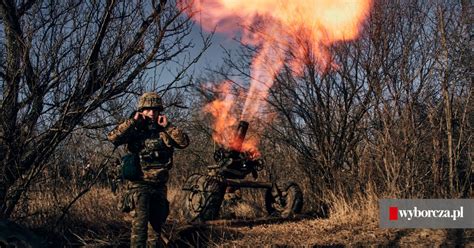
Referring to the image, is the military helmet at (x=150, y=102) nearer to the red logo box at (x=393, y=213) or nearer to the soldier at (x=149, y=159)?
the soldier at (x=149, y=159)

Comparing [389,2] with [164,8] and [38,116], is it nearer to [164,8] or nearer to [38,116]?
[164,8]

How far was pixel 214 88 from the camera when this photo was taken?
611 inches

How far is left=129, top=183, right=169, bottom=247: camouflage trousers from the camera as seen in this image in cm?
549

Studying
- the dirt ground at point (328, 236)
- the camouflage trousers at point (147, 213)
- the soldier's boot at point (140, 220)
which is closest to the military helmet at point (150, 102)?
the camouflage trousers at point (147, 213)

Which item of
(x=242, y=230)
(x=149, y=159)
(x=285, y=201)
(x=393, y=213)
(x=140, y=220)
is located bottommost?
(x=242, y=230)

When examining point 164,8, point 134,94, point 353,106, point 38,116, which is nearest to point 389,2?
point 353,106

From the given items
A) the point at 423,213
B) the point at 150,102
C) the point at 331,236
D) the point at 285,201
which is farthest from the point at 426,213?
the point at 150,102

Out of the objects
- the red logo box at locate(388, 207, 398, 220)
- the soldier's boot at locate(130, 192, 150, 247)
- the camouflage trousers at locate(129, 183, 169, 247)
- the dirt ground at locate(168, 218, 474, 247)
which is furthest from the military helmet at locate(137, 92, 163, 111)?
the red logo box at locate(388, 207, 398, 220)

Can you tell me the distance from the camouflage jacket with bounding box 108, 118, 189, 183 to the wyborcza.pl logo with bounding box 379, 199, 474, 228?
11.7 feet

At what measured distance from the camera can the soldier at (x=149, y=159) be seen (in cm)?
561

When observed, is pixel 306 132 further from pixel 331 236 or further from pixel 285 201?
pixel 331 236

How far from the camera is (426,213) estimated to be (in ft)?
23.9

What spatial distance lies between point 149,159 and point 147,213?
2.28ft

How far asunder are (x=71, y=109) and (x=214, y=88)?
9.25m
